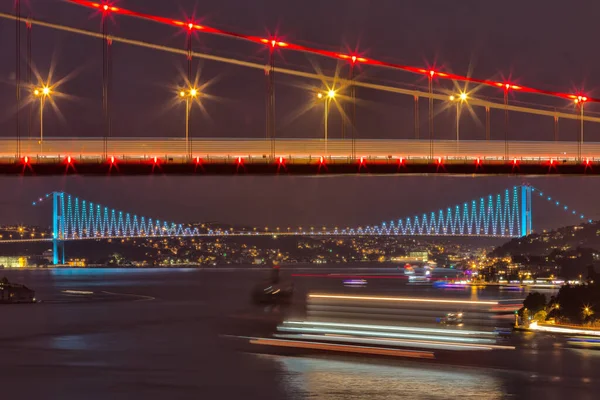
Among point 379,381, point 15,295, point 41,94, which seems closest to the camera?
point 379,381

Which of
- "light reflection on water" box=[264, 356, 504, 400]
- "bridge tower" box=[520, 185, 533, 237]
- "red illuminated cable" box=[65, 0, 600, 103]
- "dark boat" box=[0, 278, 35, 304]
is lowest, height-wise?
"dark boat" box=[0, 278, 35, 304]

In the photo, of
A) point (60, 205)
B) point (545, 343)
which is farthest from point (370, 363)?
point (60, 205)

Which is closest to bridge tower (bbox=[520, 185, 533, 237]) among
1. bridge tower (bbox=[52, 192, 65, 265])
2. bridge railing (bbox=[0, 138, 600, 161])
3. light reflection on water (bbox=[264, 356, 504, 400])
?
bridge tower (bbox=[52, 192, 65, 265])

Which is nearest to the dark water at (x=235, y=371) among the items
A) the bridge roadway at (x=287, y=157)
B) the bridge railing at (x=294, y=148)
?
the bridge roadway at (x=287, y=157)

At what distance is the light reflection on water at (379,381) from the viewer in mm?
16453

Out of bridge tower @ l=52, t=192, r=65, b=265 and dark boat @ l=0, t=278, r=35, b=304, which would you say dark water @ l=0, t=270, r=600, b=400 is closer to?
dark boat @ l=0, t=278, r=35, b=304

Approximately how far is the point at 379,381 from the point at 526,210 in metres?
80.2

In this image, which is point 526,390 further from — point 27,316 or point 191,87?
point 27,316

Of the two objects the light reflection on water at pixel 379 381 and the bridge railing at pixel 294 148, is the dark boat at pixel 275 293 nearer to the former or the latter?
the bridge railing at pixel 294 148

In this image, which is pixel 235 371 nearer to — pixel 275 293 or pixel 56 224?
pixel 275 293

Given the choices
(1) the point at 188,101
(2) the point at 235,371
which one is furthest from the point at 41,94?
(2) the point at 235,371

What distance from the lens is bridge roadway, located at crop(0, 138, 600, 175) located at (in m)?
33.1

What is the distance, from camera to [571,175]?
35.7 m

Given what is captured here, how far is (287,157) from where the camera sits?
1345 inches
